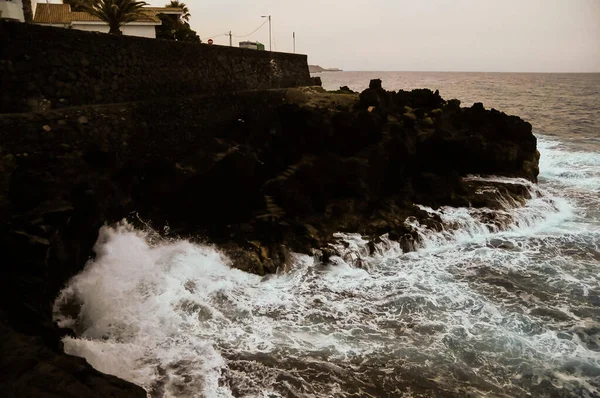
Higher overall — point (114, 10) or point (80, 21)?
point (80, 21)

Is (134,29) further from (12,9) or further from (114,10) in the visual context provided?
(12,9)

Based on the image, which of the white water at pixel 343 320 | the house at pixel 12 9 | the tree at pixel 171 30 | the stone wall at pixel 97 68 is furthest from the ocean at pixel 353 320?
the tree at pixel 171 30

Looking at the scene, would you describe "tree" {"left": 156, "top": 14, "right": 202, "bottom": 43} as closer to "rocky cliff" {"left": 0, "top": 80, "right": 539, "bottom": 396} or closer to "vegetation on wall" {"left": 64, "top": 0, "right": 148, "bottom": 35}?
"vegetation on wall" {"left": 64, "top": 0, "right": 148, "bottom": 35}

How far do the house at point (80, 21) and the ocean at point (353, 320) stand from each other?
17890 millimetres

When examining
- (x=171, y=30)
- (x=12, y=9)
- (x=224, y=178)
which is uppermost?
(x=171, y=30)

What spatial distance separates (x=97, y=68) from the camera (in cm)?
1022

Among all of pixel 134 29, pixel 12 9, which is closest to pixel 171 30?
pixel 134 29

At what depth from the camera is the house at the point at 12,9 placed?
15.3m

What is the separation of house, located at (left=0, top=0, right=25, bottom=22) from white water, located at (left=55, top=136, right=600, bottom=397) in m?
11.9

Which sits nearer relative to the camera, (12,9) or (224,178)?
(224,178)

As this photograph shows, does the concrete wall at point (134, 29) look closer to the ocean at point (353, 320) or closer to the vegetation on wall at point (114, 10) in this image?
the vegetation on wall at point (114, 10)

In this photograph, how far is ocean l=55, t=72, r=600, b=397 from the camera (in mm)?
6457

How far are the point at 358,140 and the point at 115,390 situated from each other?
11564mm

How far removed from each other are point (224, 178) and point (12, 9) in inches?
506
